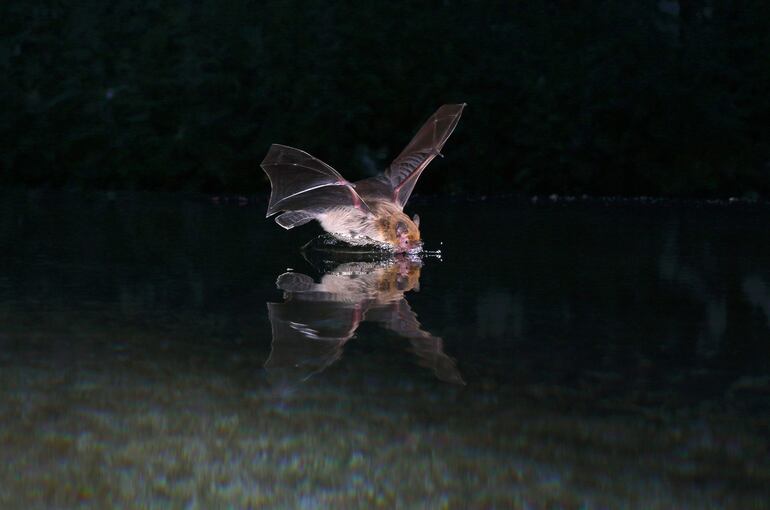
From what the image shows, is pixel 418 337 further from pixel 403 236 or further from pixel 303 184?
pixel 303 184

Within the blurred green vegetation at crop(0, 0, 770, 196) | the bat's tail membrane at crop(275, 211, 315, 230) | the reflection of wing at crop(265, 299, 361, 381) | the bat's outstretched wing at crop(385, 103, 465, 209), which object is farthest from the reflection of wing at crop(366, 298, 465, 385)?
the blurred green vegetation at crop(0, 0, 770, 196)

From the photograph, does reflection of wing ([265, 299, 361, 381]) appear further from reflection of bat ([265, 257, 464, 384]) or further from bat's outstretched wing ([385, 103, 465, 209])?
bat's outstretched wing ([385, 103, 465, 209])

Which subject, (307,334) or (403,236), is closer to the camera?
(307,334)

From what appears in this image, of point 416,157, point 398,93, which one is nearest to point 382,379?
point 416,157

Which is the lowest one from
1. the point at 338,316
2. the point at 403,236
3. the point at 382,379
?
the point at 403,236

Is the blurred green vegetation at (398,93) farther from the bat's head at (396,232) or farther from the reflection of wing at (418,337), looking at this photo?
the reflection of wing at (418,337)

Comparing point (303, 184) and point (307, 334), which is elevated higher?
point (303, 184)
